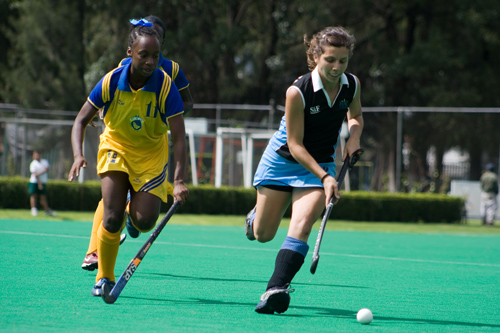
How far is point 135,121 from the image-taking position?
17.0ft

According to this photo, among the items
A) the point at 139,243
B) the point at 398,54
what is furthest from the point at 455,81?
the point at 139,243

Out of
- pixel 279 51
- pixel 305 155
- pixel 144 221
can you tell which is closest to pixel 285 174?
pixel 305 155

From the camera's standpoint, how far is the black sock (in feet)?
15.7

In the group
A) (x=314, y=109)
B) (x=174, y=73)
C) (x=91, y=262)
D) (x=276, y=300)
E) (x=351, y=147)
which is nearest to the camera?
(x=276, y=300)

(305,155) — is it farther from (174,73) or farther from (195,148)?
(195,148)

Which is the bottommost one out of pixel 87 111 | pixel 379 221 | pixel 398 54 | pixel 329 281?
pixel 379 221

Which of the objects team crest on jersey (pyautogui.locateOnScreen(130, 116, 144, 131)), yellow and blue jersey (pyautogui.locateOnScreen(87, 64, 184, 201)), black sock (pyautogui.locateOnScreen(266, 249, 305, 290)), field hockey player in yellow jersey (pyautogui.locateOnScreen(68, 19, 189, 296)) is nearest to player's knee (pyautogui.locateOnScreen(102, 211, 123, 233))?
field hockey player in yellow jersey (pyautogui.locateOnScreen(68, 19, 189, 296))

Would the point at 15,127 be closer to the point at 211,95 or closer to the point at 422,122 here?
the point at 211,95

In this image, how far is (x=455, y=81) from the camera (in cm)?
2752

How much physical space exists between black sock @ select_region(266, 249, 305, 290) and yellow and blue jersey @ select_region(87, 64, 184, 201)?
1091mm

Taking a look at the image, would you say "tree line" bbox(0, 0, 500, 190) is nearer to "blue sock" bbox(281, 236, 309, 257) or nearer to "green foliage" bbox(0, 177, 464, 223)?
"green foliage" bbox(0, 177, 464, 223)

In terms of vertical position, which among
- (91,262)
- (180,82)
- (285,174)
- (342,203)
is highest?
(180,82)

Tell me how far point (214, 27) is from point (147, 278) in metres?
21.4

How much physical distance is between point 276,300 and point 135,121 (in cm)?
166
